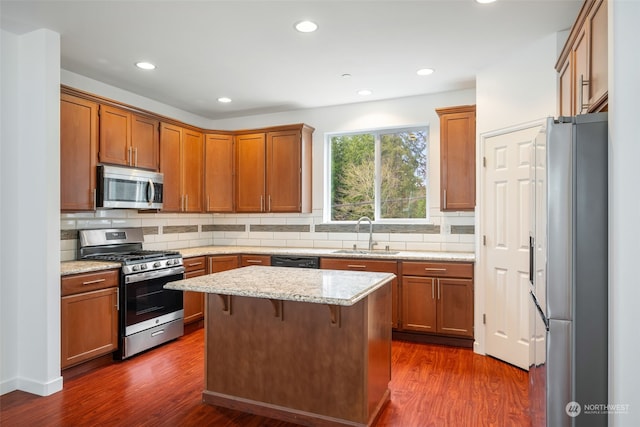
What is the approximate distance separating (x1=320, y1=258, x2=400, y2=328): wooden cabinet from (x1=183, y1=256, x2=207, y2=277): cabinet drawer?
1.44m

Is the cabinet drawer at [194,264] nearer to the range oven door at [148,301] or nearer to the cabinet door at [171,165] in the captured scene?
the range oven door at [148,301]

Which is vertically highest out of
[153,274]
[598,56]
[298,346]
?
[598,56]

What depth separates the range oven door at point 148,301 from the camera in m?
3.55

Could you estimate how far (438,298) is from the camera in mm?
3916

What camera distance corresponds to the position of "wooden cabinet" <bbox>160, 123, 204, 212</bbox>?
4457mm

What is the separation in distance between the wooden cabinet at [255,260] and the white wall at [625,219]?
352cm

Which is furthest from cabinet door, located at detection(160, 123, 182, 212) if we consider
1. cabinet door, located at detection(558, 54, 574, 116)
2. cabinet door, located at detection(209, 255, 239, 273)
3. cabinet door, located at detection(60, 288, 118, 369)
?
cabinet door, located at detection(558, 54, 574, 116)

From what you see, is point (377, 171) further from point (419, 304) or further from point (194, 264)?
point (194, 264)

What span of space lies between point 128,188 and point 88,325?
1322 mm

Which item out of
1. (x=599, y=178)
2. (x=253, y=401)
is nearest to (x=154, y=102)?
(x=253, y=401)

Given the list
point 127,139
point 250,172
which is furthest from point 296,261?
point 127,139

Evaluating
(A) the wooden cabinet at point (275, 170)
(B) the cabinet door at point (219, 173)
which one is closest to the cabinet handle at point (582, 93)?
(A) the wooden cabinet at point (275, 170)

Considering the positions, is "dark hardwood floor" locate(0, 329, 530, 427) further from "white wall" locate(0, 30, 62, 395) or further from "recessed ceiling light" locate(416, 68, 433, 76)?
"recessed ceiling light" locate(416, 68, 433, 76)

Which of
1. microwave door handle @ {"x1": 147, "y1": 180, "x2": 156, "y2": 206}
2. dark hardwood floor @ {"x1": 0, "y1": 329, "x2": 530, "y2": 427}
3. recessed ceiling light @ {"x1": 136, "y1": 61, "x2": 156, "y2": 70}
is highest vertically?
recessed ceiling light @ {"x1": 136, "y1": 61, "x2": 156, "y2": 70}
